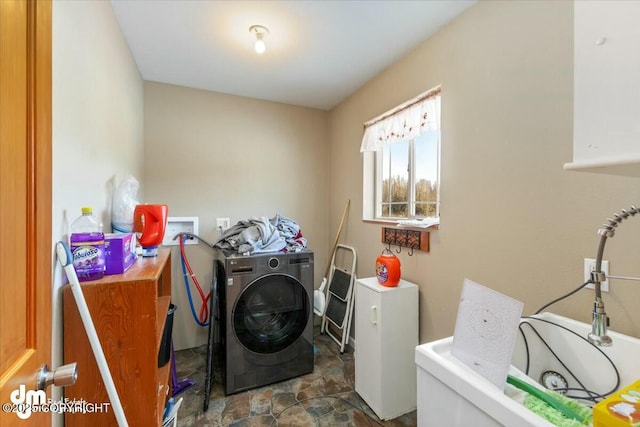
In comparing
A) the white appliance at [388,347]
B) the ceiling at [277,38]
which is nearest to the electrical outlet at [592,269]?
the white appliance at [388,347]

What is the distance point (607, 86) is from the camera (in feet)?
1.94

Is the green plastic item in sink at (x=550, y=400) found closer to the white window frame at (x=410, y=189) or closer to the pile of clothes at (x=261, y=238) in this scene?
the white window frame at (x=410, y=189)

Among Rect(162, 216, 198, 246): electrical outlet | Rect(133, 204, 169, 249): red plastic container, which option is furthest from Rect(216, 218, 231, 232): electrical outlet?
Rect(133, 204, 169, 249): red plastic container

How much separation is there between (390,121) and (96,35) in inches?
74.4

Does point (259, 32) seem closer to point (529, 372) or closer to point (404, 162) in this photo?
point (404, 162)

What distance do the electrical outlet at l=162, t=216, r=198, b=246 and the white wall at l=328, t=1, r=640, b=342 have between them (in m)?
1.98

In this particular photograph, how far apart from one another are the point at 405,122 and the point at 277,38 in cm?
109

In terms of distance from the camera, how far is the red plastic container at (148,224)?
141 cm

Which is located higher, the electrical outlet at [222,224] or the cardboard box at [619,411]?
the electrical outlet at [222,224]

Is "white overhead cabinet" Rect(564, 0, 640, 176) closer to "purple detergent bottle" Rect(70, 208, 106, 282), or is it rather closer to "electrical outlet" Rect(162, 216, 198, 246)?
"purple detergent bottle" Rect(70, 208, 106, 282)

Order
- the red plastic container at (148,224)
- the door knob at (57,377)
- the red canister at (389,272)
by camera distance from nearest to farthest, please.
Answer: the door knob at (57,377) → the red plastic container at (148,224) → the red canister at (389,272)

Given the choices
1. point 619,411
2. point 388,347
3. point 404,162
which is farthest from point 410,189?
point 619,411

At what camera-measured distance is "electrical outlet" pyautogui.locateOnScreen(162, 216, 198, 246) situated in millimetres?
2424

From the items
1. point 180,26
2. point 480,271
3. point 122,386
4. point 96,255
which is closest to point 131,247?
point 96,255
